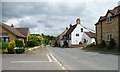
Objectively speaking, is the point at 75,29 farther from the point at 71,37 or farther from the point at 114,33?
the point at 114,33

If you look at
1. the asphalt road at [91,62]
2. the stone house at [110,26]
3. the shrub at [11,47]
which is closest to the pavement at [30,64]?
the asphalt road at [91,62]

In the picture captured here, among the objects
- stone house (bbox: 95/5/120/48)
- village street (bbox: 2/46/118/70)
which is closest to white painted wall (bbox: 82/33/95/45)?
stone house (bbox: 95/5/120/48)

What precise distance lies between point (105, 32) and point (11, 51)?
1845cm

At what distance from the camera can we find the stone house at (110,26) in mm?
38500

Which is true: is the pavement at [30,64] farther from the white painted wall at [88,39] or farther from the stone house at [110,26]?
the white painted wall at [88,39]

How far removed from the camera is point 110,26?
136ft

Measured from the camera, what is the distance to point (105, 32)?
4397 centimetres

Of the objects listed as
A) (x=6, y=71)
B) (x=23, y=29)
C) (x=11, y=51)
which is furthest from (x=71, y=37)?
(x=6, y=71)

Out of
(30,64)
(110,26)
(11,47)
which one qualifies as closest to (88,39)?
(110,26)

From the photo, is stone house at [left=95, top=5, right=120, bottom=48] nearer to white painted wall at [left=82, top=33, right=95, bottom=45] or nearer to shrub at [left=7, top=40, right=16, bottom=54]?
shrub at [left=7, top=40, right=16, bottom=54]

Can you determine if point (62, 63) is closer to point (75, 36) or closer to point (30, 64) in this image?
point (30, 64)

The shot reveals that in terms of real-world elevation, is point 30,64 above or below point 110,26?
below

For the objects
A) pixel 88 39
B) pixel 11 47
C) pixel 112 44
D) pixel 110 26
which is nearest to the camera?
pixel 11 47

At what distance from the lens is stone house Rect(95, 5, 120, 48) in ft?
126
